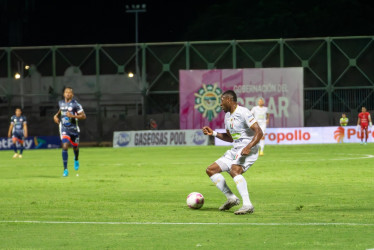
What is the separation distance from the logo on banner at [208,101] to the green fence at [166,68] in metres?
2.36

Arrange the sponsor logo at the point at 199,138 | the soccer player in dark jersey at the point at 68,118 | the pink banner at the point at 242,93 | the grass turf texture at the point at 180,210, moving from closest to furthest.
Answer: the grass turf texture at the point at 180,210 < the soccer player in dark jersey at the point at 68,118 < the sponsor logo at the point at 199,138 < the pink banner at the point at 242,93

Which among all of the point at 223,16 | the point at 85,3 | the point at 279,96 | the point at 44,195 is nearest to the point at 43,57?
the point at 279,96

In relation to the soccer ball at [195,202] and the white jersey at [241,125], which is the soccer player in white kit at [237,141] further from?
the soccer ball at [195,202]

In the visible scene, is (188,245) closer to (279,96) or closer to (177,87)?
(279,96)

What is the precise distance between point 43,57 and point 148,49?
23.6 feet

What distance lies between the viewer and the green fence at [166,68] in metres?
51.6

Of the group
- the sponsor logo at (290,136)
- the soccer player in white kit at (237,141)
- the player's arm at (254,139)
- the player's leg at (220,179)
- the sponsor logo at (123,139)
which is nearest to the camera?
the player's arm at (254,139)

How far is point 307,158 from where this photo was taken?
3134cm

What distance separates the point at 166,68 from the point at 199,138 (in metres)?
6.74

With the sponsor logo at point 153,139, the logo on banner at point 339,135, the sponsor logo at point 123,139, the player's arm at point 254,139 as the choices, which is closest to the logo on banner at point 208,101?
the sponsor logo at point 153,139

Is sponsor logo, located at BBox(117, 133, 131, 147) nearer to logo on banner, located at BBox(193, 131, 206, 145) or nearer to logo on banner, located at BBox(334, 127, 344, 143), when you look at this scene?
logo on banner, located at BBox(193, 131, 206, 145)

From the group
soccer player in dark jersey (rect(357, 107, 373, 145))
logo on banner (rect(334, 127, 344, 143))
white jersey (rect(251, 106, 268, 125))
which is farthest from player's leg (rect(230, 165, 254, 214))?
logo on banner (rect(334, 127, 344, 143))

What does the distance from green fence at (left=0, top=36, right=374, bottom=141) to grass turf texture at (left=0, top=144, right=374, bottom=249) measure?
2699 centimetres

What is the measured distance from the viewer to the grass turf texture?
1010 cm
